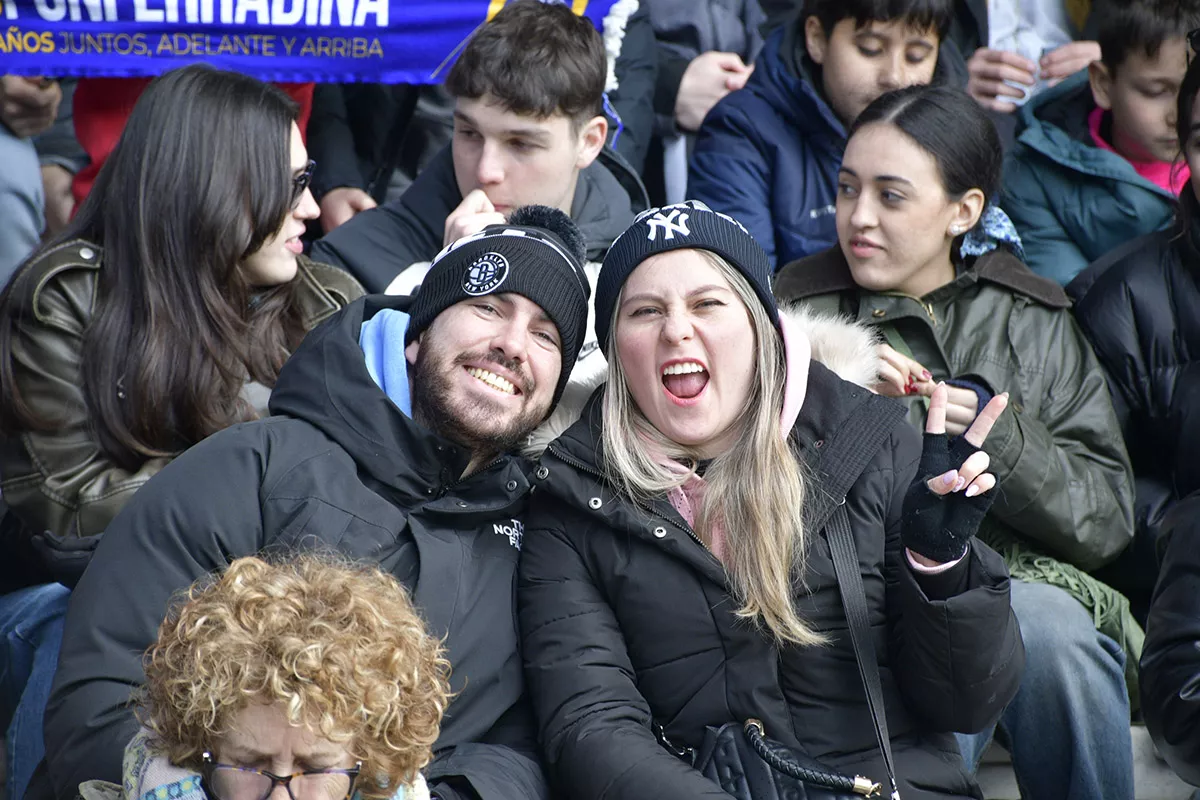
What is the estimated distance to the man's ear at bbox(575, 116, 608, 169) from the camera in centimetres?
463

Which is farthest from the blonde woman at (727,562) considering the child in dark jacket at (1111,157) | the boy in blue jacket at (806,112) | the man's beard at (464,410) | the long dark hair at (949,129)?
the child in dark jacket at (1111,157)

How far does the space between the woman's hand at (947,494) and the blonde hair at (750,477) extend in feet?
0.97

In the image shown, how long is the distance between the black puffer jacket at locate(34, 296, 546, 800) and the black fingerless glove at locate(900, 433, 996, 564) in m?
0.87

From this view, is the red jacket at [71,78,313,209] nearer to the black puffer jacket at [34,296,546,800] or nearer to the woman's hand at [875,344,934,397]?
the black puffer jacket at [34,296,546,800]

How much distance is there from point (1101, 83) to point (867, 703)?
2937 mm

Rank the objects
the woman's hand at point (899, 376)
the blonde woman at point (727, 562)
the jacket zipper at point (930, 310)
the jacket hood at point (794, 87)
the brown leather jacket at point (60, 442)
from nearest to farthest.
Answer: the blonde woman at point (727, 562) → the brown leather jacket at point (60, 442) → the woman's hand at point (899, 376) → the jacket zipper at point (930, 310) → the jacket hood at point (794, 87)

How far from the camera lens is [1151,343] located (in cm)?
427

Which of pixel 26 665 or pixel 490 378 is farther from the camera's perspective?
pixel 26 665

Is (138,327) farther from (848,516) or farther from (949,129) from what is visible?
(949,129)

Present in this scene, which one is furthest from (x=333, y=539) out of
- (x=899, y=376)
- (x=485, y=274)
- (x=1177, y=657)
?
(x=1177, y=657)

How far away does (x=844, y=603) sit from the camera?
2.99 m

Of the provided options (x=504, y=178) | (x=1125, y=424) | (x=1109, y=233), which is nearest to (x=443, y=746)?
(x=504, y=178)

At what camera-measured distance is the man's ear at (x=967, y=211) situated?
14.0 feet

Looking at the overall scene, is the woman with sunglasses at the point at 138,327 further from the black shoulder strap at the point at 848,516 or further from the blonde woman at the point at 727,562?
the black shoulder strap at the point at 848,516
